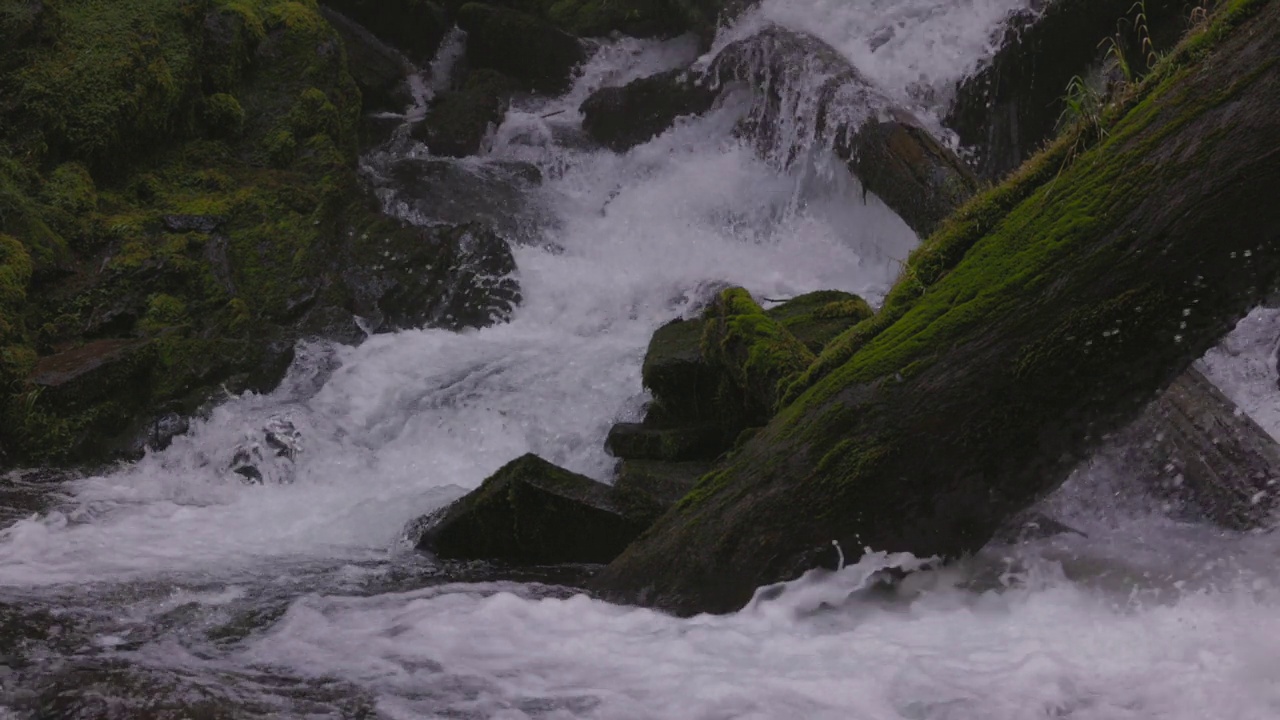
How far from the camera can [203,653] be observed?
4.18 metres

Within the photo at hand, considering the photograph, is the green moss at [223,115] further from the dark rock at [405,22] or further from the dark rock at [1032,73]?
the dark rock at [1032,73]

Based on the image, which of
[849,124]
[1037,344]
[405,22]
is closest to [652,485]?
[1037,344]

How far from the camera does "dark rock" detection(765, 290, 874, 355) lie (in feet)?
23.7

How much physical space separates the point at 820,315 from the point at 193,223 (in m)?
6.76

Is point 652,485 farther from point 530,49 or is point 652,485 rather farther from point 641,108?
point 530,49

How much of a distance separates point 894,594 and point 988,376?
1.10m

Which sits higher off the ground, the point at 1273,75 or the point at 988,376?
Answer: the point at 1273,75

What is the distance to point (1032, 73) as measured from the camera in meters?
11.7

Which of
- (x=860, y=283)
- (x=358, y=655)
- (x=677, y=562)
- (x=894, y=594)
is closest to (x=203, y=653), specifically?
(x=358, y=655)

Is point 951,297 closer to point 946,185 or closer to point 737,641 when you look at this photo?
point 737,641

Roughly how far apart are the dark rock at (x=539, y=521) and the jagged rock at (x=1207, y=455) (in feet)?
9.55

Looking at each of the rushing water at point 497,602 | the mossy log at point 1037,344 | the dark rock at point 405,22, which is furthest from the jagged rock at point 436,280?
the dark rock at point 405,22

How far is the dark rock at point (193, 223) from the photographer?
404 inches

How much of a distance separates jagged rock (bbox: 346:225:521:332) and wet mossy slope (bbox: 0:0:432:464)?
281mm
